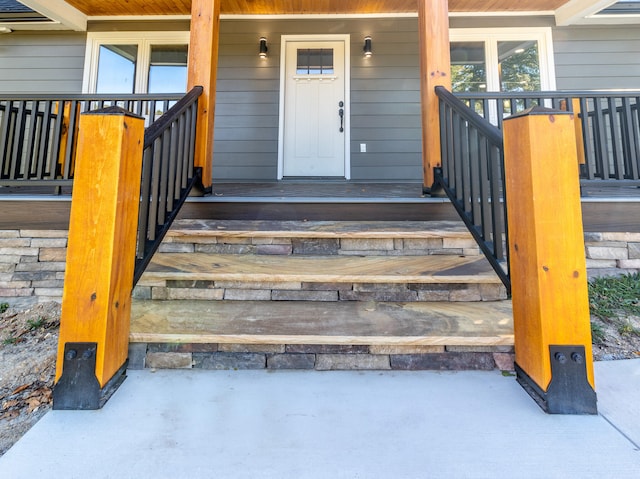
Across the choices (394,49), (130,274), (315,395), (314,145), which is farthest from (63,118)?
(394,49)

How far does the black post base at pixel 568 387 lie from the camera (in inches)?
41.9

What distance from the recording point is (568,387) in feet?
3.54

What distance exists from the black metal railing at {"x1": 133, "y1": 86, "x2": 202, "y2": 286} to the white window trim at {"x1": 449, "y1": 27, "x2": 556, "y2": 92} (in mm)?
3981

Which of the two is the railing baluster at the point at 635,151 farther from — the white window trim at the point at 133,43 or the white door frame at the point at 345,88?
the white window trim at the point at 133,43

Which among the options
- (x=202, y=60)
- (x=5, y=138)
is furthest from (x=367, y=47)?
(x=5, y=138)

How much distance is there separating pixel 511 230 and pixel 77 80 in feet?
18.5

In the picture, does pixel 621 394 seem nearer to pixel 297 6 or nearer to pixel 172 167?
pixel 172 167

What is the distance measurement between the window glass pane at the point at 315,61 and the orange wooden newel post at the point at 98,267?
3703mm

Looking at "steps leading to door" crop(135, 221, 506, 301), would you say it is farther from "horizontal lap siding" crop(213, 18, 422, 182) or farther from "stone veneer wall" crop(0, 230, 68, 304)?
"horizontal lap siding" crop(213, 18, 422, 182)

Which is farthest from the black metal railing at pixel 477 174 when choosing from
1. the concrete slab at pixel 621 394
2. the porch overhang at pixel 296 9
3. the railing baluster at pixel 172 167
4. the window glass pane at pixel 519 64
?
the window glass pane at pixel 519 64

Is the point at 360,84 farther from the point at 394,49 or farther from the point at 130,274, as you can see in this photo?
the point at 130,274

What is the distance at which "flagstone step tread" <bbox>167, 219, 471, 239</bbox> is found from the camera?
2084 millimetres

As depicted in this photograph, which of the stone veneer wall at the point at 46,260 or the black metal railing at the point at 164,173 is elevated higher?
the black metal railing at the point at 164,173

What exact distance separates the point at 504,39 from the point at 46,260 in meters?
5.79
